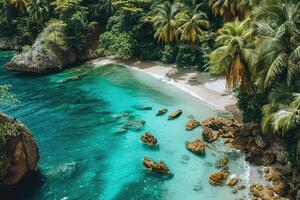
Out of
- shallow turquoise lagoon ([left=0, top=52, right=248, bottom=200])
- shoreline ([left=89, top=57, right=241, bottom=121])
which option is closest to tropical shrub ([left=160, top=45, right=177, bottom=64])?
shoreline ([left=89, top=57, right=241, bottom=121])

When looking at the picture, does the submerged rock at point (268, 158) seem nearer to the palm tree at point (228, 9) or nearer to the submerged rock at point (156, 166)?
the submerged rock at point (156, 166)

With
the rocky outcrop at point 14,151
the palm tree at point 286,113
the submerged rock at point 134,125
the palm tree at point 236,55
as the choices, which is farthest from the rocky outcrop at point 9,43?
the palm tree at point 286,113

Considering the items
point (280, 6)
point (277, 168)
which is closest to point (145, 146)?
point (277, 168)

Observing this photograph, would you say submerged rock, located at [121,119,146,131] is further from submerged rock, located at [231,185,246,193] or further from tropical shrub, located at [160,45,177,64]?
tropical shrub, located at [160,45,177,64]

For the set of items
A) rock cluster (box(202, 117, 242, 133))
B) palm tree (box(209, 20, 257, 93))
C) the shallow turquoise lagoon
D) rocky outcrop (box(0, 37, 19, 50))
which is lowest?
the shallow turquoise lagoon

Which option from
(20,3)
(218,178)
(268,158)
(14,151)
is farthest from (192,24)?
(20,3)
